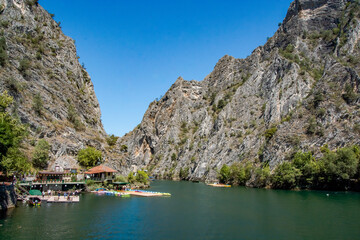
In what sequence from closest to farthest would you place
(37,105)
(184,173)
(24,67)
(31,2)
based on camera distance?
1. (37,105)
2. (24,67)
3. (31,2)
4. (184,173)

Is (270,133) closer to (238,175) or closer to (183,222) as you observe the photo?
(238,175)

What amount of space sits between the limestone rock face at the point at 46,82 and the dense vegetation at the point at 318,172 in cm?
6476

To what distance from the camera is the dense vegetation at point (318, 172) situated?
74.8 metres

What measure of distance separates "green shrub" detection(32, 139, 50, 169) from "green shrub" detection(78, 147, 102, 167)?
1159 centimetres

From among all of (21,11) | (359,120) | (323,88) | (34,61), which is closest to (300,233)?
(359,120)

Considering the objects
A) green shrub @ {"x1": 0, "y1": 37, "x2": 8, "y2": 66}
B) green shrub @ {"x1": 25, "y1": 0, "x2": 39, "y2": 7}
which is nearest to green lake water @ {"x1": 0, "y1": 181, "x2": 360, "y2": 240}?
green shrub @ {"x1": 0, "y1": 37, "x2": 8, "y2": 66}

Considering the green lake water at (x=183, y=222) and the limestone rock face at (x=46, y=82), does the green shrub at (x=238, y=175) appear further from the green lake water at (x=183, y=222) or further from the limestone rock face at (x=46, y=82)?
the limestone rock face at (x=46, y=82)

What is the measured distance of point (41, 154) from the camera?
6981cm

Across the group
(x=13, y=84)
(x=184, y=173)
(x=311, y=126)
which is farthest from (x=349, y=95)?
(x=13, y=84)

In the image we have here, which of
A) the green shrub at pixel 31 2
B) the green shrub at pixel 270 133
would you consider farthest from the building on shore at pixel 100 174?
the green shrub at pixel 31 2

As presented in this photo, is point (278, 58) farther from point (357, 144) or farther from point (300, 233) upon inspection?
point (300, 233)

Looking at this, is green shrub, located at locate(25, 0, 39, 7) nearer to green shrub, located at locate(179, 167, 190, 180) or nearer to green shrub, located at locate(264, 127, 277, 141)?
green shrub, located at locate(179, 167, 190, 180)

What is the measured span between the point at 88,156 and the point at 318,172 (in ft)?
239

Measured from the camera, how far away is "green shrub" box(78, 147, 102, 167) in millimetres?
84125
